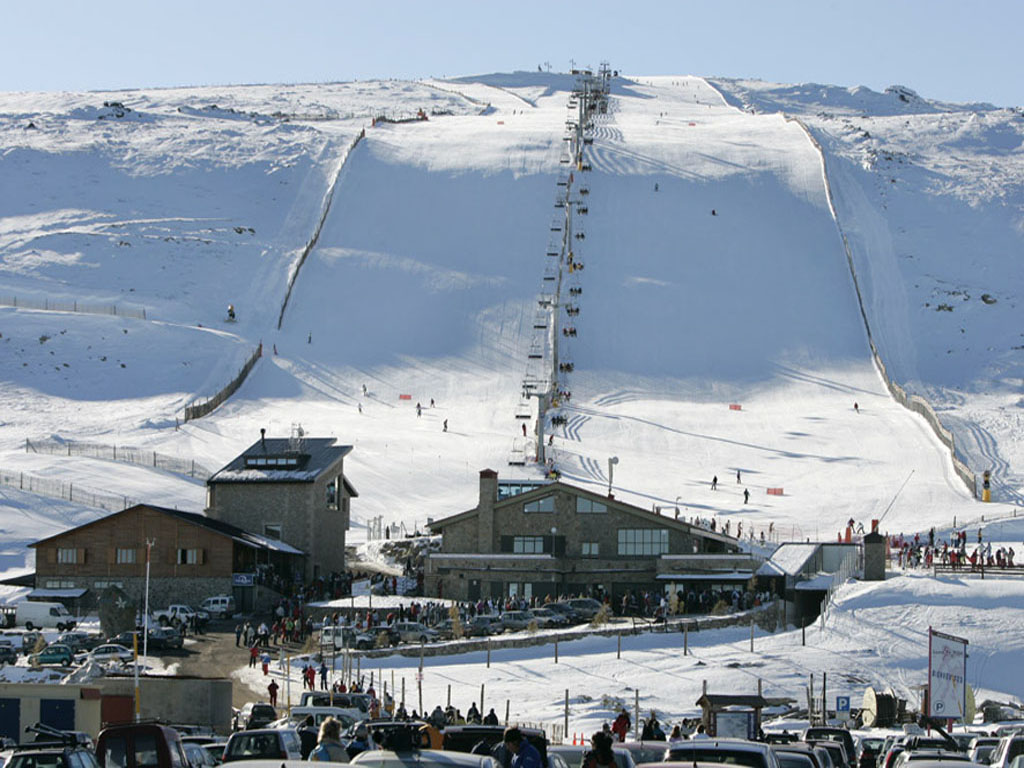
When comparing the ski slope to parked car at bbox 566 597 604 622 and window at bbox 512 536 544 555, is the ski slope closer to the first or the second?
parked car at bbox 566 597 604 622

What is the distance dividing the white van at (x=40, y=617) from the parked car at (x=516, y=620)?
1021 centimetres

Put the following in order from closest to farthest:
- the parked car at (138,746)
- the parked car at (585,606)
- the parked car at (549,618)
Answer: the parked car at (138,746) → the parked car at (549,618) → the parked car at (585,606)

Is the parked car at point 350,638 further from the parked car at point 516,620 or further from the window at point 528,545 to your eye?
the window at point 528,545

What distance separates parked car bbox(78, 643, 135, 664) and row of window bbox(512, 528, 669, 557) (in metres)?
13.0

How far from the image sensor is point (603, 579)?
46.9 meters

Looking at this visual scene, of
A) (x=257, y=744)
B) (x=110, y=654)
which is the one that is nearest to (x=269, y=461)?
(x=110, y=654)

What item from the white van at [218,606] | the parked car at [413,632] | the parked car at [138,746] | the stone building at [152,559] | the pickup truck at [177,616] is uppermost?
the stone building at [152,559]

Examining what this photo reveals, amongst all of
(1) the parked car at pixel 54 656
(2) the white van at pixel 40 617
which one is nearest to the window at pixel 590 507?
(2) the white van at pixel 40 617

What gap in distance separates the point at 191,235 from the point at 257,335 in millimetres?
19384

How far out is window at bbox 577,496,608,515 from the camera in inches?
1855

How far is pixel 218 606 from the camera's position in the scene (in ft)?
151

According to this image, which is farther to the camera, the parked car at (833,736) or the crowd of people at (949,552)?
the crowd of people at (949,552)

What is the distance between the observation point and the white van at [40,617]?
43.0 meters

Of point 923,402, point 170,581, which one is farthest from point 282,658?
point 923,402
